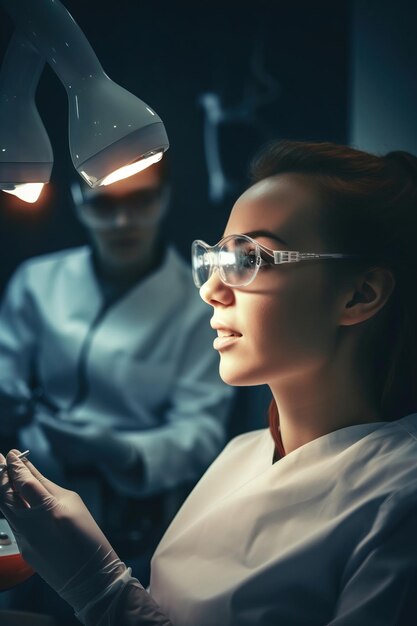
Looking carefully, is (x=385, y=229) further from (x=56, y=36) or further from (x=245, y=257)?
(x=56, y=36)

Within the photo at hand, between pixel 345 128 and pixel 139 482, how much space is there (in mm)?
1368

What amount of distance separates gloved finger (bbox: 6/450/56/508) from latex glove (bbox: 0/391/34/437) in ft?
4.05

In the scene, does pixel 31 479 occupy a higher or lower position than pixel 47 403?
higher

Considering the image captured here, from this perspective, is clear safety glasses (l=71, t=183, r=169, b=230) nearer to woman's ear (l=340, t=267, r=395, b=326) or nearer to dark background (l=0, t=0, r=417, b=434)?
dark background (l=0, t=0, r=417, b=434)

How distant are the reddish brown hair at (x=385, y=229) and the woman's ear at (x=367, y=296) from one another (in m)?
0.02

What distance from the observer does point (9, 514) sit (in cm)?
107

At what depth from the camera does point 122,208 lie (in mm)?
2316

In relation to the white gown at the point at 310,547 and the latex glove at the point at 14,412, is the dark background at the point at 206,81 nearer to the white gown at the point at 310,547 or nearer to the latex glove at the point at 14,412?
the latex glove at the point at 14,412

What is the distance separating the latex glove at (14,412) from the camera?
7.48 ft

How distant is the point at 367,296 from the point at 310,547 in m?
0.43

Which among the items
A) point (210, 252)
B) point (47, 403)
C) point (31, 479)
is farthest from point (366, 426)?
point (47, 403)

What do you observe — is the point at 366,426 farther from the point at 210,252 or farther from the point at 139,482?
the point at 139,482

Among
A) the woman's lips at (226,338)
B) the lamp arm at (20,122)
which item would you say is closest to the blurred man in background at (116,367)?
the woman's lips at (226,338)

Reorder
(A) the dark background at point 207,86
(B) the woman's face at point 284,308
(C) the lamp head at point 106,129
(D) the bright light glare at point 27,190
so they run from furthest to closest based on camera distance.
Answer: (A) the dark background at point 207,86, (B) the woman's face at point 284,308, (D) the bright light glare at point 27,190, (C) the lamp head at point 106,129
